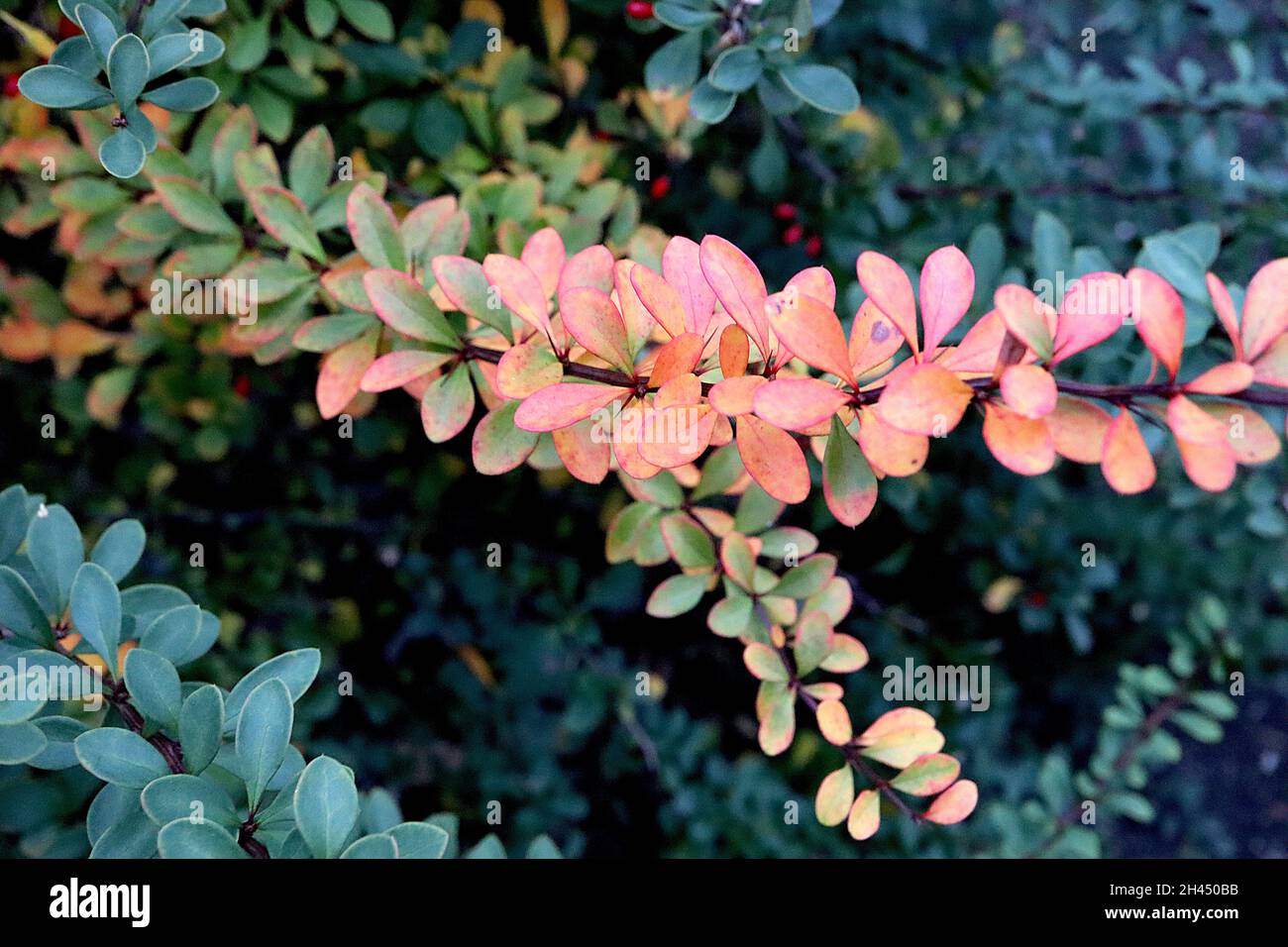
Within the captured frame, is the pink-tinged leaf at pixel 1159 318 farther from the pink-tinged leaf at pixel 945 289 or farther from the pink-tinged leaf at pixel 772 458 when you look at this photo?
the pink-tinged leaf at pixel 772 458

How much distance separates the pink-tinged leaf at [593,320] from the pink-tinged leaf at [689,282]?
55 mm

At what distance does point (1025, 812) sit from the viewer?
1.54 m

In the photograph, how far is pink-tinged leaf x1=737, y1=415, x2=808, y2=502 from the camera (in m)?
0.67

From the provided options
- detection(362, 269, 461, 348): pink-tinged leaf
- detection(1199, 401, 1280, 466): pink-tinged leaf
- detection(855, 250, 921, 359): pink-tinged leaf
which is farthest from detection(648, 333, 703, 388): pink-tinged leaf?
detection(1199, 401, 1280, 466): pink-tinged leaf

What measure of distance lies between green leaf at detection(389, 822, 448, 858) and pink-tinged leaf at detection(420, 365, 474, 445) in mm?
312

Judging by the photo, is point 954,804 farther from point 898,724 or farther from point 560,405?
point 560,405

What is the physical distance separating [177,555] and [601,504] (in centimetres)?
72

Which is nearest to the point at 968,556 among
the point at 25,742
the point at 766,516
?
the point at 766,516

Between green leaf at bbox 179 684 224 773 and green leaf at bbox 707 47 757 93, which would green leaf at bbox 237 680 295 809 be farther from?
green leaf at bbox 707 47 757 93

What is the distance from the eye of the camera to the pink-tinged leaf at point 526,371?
69 centimetres

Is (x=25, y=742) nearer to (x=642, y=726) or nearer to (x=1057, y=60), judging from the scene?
(x=642, y=726)

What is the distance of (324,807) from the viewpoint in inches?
26.9

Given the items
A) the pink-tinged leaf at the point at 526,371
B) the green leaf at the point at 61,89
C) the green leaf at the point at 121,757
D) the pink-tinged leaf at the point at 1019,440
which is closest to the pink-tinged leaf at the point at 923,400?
the pink-tinged leaf at the point at 1019,440

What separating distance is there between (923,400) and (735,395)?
0.40ft
